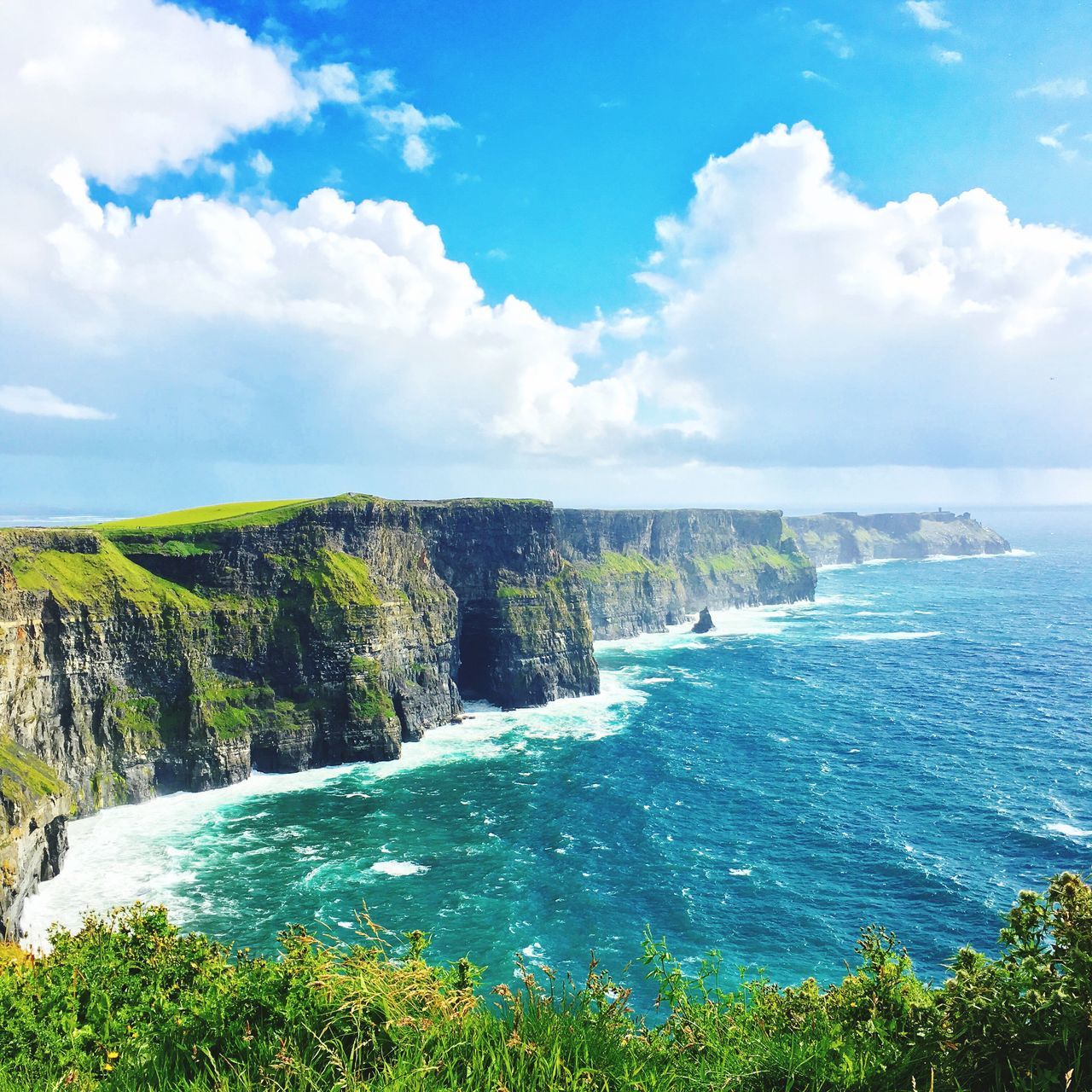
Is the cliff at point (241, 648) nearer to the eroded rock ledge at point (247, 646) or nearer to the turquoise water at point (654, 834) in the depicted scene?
the eroded rock ledge at point (247, 646)

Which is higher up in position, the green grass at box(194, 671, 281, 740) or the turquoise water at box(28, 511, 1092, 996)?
the green grass at box(194, 671, 281, 740)

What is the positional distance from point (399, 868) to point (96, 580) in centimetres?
5268

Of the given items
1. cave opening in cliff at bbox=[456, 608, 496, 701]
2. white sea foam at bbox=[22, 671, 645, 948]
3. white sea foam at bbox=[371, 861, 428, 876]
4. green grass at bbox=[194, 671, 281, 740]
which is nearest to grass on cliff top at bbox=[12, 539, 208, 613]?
green grass at bbox=[194, 671, 281, 740]

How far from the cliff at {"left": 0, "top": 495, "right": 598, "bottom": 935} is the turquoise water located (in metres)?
5.16

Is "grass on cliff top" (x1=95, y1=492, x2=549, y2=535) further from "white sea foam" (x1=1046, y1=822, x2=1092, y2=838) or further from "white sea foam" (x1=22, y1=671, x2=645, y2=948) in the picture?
"white sea foam" (x1=1046, y1=822, x2=1092, y2=838)

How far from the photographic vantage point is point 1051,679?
434ft

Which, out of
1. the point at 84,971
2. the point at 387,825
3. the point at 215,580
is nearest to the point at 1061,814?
the point at 387,825

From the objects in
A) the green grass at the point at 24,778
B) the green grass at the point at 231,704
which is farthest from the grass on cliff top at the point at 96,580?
the green grass at the point at 24,778

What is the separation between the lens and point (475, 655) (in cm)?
13388

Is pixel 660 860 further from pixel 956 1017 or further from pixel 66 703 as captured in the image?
pixel 66 703

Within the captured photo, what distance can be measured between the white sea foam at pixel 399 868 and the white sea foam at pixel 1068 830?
62.4 meters

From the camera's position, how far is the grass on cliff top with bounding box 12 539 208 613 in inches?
3130

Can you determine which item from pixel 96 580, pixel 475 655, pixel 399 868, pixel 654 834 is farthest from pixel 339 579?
pixel 654 834

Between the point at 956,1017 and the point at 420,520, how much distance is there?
415ft
